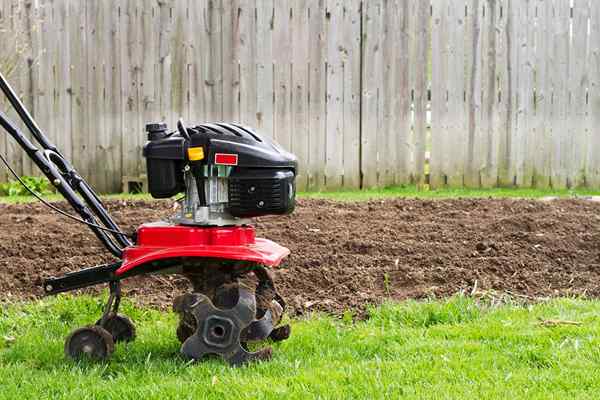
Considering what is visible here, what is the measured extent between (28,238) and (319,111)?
4318 millimetres

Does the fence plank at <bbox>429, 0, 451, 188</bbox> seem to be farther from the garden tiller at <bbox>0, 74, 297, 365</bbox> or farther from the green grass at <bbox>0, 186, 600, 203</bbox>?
the garden tiller at <bbox>0, 74, 297, 365</bbox>

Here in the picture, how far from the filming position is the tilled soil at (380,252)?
523cm

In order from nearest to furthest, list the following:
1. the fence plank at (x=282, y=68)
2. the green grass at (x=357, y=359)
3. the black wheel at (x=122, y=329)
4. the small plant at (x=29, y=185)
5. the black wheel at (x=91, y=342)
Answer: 1. the green grass at (x=357, y=359)
2. the black wheel at (x=91, y=342)
3. the black wheel at (x=122, y=329)
4. the small plant at (x=29, y=185)
5. the fence plank at (x=282, y=68)

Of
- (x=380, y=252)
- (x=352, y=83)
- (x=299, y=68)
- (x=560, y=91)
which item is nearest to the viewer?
(x=380, y=252)

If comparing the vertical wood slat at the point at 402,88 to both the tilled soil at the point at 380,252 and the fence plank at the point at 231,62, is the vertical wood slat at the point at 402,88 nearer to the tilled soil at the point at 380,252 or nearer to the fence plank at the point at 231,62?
the fence plank at the point at 231,62

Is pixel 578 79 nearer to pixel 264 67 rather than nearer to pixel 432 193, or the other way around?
pixel 432 193

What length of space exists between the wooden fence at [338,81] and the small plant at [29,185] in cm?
22

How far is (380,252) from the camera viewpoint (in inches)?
230

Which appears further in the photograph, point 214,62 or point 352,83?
point 352,83

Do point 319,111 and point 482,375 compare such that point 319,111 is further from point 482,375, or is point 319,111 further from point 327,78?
point 482,375

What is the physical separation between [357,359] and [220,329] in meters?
0.61

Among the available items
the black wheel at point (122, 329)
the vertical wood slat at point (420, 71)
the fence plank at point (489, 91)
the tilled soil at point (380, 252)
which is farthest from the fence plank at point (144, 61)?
the black wheel at point (122, 329)

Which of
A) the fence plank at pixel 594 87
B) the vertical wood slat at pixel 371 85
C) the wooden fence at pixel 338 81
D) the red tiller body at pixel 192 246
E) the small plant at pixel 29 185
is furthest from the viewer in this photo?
the fence plank at pixel 594 87

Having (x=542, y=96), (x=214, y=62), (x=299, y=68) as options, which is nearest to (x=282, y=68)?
(x=299, y=68)
